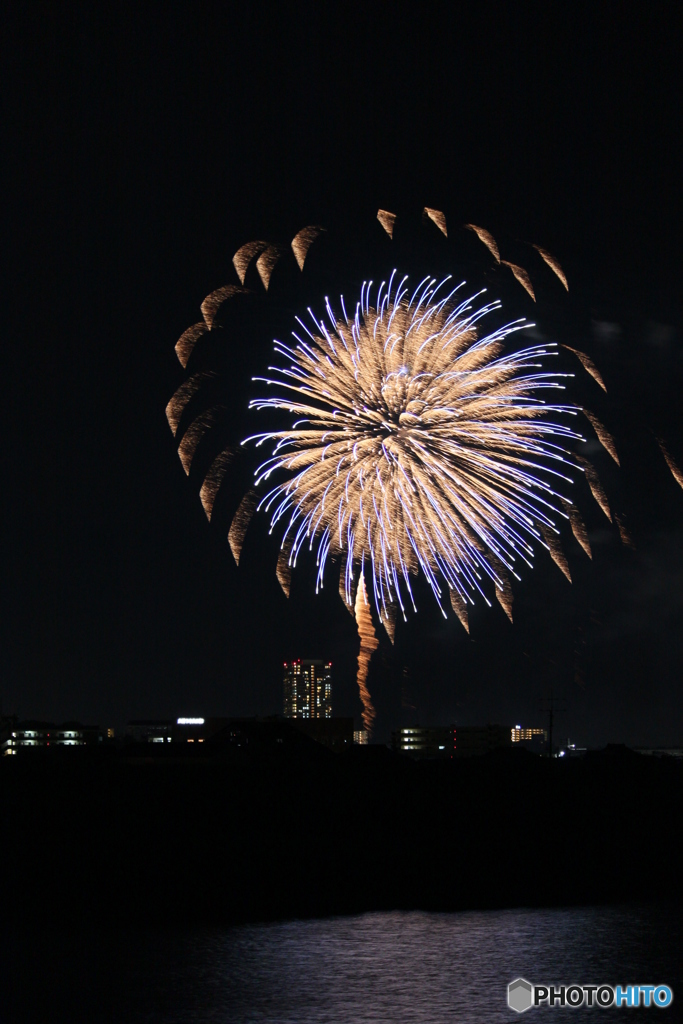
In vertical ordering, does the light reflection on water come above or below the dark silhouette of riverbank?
below

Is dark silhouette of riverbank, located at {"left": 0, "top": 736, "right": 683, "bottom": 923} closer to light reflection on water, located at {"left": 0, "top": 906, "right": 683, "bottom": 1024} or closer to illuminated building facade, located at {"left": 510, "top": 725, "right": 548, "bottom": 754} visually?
light reflection on water, located at {"left": 0, "top": 906, "right": 683, "bottom": 1024}

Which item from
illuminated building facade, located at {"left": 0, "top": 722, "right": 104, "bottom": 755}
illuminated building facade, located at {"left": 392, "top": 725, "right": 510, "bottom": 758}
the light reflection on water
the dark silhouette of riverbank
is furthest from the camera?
illuminated building facade, located at {"left": 392, "top": 725, "right": 510, "bottom": 758}

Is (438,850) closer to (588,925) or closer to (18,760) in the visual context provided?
(588,925)

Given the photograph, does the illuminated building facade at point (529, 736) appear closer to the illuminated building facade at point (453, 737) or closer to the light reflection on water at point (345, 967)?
the illuminated building facade at point (453, 737)

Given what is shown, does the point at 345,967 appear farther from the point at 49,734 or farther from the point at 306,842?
the point at 49,734

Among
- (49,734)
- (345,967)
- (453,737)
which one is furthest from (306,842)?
(453,737)

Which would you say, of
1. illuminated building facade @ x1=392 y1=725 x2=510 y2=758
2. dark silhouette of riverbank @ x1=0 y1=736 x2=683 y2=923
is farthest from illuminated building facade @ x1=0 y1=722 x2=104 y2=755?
dark silhouette of riverbank @ x1=0 y1=736 x2=683 y2=923

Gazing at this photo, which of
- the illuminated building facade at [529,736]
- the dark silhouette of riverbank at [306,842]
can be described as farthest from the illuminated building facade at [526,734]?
the dark silhouette of riverbank at [306,842]

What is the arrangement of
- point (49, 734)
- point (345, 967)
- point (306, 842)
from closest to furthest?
1. point (345, 967)
2. point (306, 842)
3. point (49, 734)

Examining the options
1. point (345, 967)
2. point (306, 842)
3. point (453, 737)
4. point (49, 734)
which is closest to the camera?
point (345, 967)
